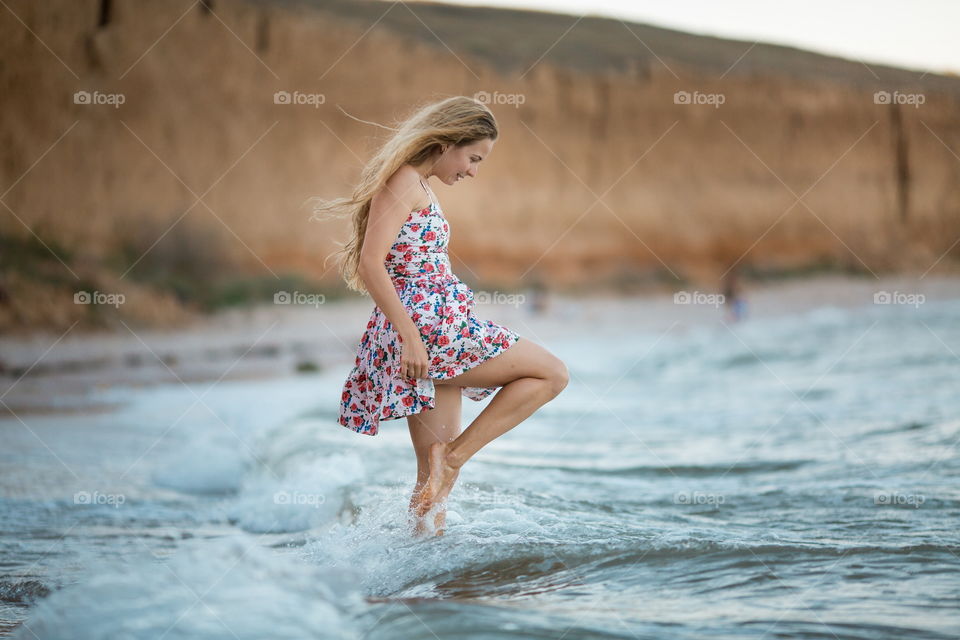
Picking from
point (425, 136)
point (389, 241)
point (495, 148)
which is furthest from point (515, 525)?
point (495, 148)

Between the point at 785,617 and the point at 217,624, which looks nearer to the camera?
the point at 217,624

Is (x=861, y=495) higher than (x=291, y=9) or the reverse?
the reverse

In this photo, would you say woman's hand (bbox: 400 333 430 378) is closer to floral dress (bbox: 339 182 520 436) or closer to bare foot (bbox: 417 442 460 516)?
floral dress (bbox: 339 182 520 436)

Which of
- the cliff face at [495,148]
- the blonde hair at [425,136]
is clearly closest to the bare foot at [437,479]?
the blonde hair at [425,136]

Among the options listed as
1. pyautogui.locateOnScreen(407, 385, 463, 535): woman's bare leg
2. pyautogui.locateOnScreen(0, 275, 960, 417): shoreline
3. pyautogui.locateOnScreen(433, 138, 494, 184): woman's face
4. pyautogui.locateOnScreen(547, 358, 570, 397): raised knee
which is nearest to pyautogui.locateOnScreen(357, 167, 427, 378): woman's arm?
pyautogui.locateOnScreen(433, 138, 494, 184): woman's face

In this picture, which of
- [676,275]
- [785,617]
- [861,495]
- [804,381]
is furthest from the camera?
[676,275]

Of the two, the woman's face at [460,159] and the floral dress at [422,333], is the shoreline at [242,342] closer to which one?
the floral dress at [422,333]

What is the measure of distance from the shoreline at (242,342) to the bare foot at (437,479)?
612 cm

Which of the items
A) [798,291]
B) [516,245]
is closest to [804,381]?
[516,245]

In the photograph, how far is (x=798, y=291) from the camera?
27.7 meters

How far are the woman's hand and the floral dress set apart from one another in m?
0.06

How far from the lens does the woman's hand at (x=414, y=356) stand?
2840 mm

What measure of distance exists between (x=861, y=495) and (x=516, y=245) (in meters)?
21.1

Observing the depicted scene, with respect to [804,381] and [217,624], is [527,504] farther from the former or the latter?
[804,381]
